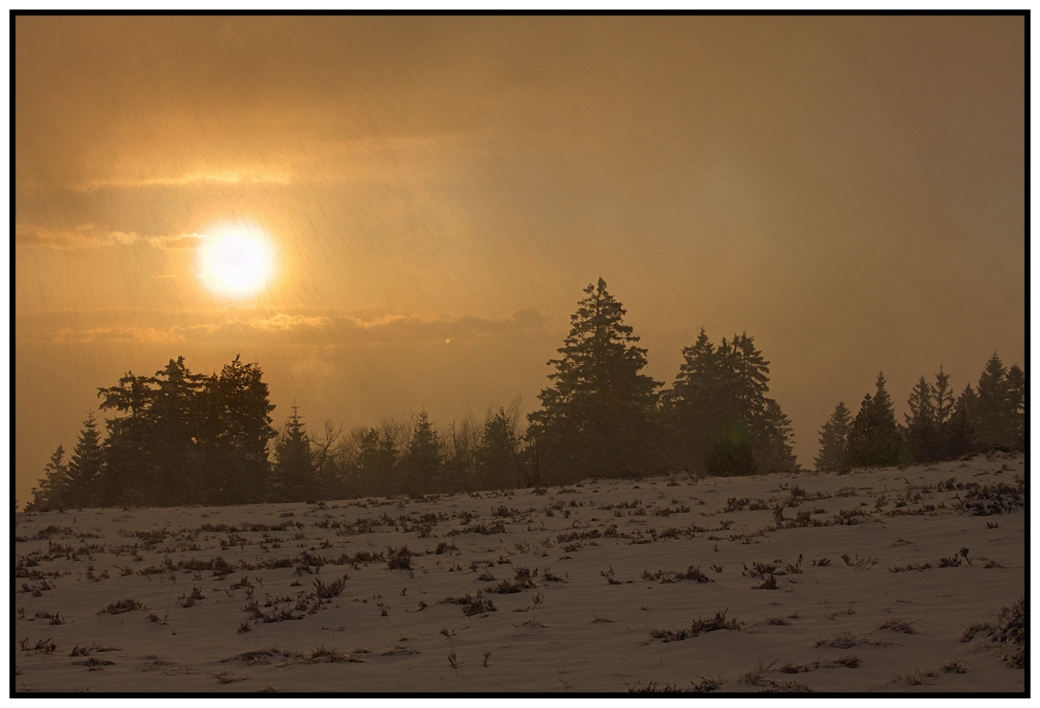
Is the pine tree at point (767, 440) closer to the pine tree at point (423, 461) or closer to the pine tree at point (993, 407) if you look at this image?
the pine tree at point (993, 407)

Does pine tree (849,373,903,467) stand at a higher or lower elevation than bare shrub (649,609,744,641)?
higher

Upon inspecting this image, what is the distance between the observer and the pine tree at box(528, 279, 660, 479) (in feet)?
191

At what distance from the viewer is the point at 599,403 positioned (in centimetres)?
5991

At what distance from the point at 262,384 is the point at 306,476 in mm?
7555

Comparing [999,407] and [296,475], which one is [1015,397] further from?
[296,475]

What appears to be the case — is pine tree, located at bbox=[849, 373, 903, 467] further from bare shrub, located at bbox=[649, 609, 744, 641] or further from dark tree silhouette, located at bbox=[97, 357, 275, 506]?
dark tree silhouette, located at bbox=[97, 357, 275, 506]

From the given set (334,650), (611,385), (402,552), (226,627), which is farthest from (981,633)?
(611,385)

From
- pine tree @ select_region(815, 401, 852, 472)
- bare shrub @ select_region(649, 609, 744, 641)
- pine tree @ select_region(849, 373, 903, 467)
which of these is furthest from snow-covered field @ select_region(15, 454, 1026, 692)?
pine tree @ select_region(815, 401, 852, 472)

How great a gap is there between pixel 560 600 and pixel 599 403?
4967 centimetres

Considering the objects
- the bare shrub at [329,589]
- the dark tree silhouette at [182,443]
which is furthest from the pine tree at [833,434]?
the bare shrub at [329,589]

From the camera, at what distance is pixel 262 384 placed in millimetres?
55938

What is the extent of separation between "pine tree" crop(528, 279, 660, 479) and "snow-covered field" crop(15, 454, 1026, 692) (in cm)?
3764

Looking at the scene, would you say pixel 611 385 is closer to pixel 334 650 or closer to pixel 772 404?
pixel 772 404

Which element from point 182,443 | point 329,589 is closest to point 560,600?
point 329,589
